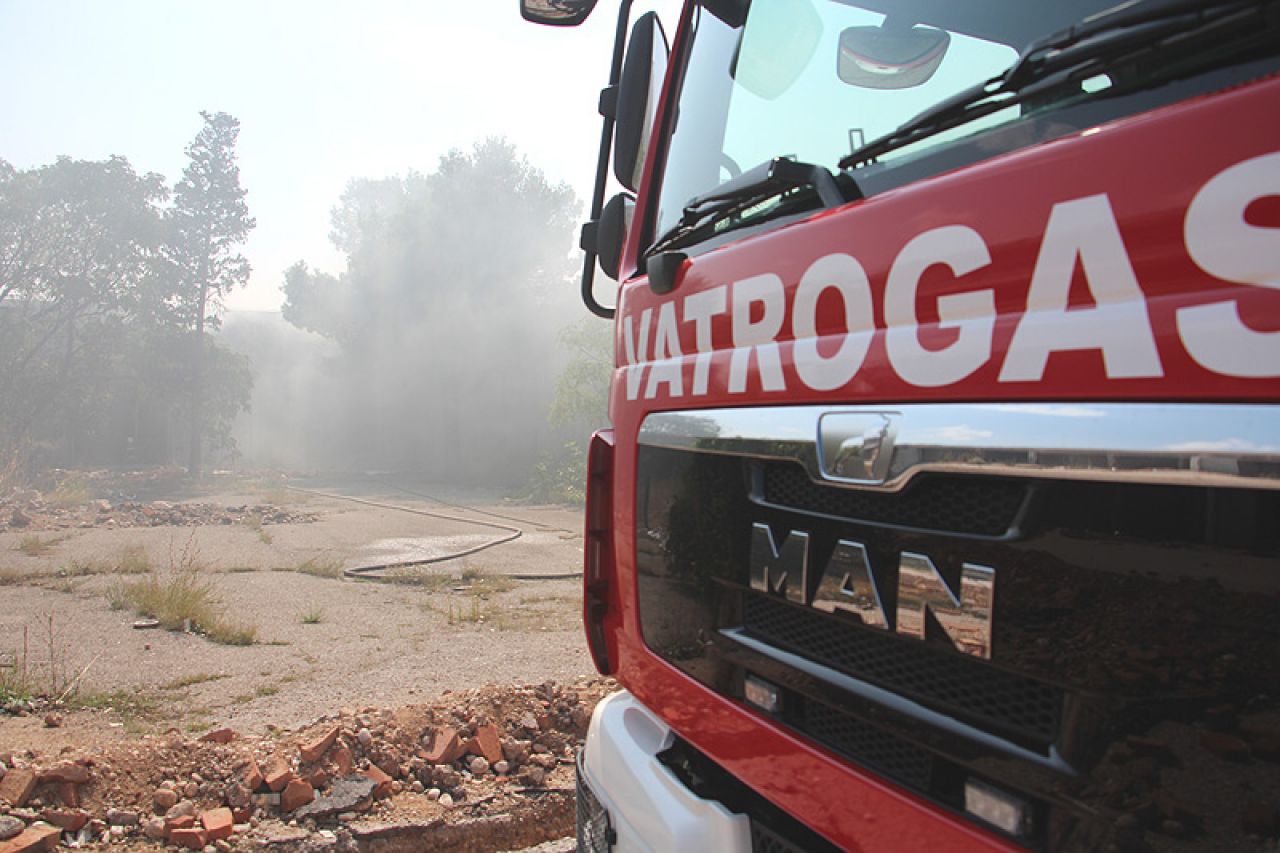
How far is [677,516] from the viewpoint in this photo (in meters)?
1.62

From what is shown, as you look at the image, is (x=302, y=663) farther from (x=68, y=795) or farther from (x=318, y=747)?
(x=68, y=795)

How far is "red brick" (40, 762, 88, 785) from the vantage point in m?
3.03

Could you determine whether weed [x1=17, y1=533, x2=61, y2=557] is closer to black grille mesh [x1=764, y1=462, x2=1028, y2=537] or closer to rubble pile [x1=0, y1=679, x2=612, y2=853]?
rubble pile [x1=0, y1=679, x2=612, y2=853]

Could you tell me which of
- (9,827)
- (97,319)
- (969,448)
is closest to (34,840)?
(9,827)

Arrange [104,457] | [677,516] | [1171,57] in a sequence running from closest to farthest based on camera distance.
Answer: [1171,57]
[677,516]
[104,457]

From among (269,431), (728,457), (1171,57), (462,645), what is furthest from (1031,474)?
(269,431)

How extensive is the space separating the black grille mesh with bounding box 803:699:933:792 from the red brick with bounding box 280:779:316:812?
248 centimetres

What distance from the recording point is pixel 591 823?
1.91 m

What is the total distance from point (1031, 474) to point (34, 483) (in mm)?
28549

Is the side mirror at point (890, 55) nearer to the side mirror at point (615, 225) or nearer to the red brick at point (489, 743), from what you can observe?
the side mirror at point (615, 225)

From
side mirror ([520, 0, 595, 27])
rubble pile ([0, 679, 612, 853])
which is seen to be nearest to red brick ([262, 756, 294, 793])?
rubble pile ([0, 679, 612, 853])

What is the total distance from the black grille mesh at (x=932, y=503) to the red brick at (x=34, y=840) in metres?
2.89

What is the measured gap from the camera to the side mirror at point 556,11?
7.98 ft

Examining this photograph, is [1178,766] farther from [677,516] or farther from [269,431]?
[269,431]
